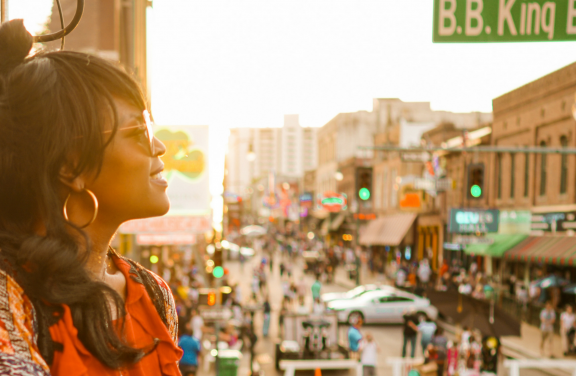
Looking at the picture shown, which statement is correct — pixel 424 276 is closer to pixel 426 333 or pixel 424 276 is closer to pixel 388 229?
pixel 426 333

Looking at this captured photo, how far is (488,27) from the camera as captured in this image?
4.11 metres

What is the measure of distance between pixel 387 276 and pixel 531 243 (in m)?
13.7

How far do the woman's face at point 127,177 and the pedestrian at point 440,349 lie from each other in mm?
13688

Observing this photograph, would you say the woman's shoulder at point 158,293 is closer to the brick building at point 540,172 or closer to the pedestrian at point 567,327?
the pedestrian at point 567,327

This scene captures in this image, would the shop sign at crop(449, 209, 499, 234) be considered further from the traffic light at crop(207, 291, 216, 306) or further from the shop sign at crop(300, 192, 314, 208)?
the shop sign at crop(300, 192, 314, 208)

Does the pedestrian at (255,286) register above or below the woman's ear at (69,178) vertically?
below

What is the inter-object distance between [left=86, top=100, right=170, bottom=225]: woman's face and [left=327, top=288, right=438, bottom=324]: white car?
21.3m

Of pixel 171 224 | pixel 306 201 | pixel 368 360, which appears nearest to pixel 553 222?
pixel 368 360

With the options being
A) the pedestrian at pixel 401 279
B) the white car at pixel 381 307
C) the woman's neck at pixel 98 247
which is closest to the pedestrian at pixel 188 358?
the woman's neck at pixel 98 247

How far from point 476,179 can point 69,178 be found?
15296mm

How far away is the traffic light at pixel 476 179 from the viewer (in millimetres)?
15492

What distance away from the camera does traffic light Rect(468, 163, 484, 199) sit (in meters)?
15.5

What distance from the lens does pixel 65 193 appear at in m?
1.30

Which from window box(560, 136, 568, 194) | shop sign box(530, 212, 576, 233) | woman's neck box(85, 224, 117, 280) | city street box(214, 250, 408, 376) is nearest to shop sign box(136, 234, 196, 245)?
city street box(214, 250, 408, 376)
